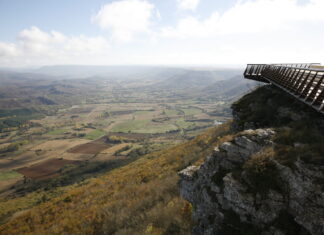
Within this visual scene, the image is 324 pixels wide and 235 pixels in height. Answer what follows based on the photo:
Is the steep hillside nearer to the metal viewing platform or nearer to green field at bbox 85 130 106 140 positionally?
the metal viewing platform

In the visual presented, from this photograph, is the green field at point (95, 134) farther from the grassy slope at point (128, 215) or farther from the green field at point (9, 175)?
the grassy slope at point (128, 215)

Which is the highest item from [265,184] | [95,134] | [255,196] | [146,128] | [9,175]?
[265,184]

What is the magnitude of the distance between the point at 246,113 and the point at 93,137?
157590 mm

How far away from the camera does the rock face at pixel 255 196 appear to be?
7000 millimetres

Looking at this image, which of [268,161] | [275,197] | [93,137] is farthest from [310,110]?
[93,137]

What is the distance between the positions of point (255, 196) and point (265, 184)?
0.61m

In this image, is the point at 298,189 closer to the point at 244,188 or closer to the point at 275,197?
the point at 275,197

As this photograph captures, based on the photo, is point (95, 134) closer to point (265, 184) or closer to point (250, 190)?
point (250, 190)

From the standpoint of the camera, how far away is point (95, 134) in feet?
558

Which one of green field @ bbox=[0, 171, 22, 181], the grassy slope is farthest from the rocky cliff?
green field @ bbox=[0, 171, 22, 181]

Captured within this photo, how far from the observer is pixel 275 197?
24.5 feet

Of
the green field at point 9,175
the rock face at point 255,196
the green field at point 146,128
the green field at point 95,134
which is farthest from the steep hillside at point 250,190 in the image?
the green field at point 146,128

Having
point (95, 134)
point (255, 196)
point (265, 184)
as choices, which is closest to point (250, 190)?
point (255, 196)

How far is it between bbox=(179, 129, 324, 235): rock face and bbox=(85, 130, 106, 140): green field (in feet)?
519
